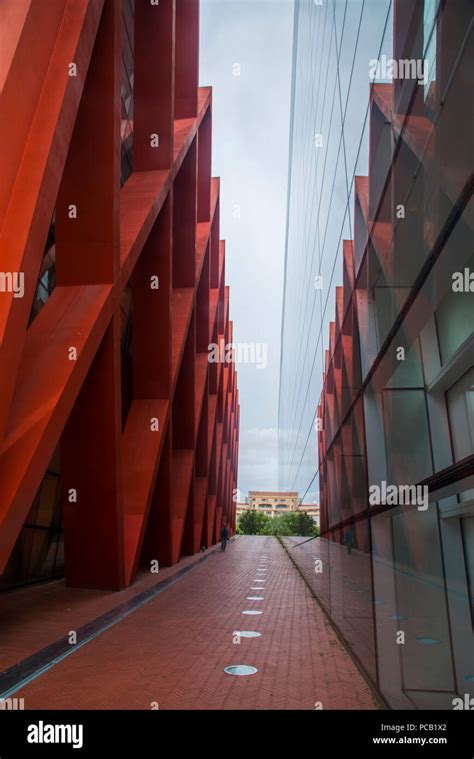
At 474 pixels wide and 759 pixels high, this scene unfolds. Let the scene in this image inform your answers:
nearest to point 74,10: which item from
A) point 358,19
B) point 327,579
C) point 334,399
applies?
point 358,19

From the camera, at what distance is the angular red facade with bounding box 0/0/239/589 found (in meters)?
7.50

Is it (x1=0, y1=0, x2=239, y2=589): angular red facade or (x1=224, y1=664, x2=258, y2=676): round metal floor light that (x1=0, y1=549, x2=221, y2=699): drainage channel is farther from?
(x1=224, y1=664, x2=258, y2=676): round metal floor light

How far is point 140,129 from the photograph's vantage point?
49.4ft

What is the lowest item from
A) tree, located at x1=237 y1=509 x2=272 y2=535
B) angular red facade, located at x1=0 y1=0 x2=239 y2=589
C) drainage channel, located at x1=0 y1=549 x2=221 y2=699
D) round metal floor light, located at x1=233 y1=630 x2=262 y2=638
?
round metal floor light, located at x1=233 y1=630 x2=262 y2=638

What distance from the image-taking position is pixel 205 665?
604 cm

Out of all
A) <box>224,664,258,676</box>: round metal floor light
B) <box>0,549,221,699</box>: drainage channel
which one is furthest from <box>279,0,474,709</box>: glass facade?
<box>0,549,221,699</box>: drainage channel

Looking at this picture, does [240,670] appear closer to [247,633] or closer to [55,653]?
[247,633]

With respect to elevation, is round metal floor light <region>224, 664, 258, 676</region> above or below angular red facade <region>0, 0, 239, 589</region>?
below

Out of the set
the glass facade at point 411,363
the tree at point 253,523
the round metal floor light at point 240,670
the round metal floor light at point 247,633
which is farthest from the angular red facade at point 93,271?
the tree at point 253,523

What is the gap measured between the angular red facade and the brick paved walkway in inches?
81.1

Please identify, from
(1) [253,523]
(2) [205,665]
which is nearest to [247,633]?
(2) [205,665]

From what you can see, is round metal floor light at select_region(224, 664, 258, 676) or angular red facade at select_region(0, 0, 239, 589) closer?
round metal floor light at select_region(224, 664, 258, 676)

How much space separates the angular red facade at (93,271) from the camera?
24.6ft

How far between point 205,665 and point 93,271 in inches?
290
